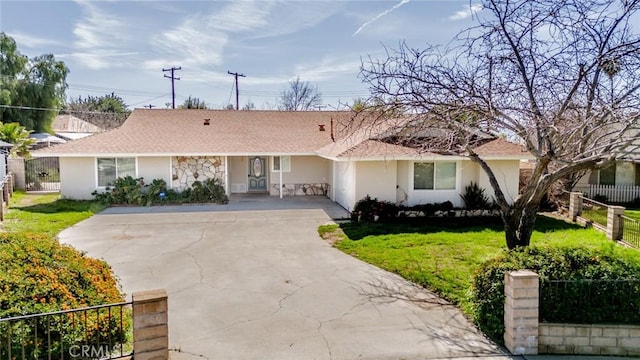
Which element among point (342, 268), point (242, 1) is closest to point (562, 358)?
point (342, 268)

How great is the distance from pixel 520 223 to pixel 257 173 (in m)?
16.4

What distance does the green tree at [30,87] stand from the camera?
31438 mm

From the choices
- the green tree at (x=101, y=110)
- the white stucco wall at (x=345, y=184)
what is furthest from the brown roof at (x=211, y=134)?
the green tree at (x=101, y=110)

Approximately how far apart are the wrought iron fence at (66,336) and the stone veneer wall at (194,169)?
48.7ft

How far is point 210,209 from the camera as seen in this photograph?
17.3 meters

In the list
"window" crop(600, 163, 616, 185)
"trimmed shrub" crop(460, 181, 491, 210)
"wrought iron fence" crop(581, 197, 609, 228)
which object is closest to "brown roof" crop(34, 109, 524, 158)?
"trimmed shrub" crop(460, 181, 491, 210)

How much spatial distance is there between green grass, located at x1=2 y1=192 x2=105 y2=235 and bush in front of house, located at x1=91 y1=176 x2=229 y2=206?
2.77ft

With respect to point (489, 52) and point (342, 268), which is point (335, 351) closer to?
point (342, 268)

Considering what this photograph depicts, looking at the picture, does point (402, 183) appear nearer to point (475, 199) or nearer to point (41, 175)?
point (475, 199)

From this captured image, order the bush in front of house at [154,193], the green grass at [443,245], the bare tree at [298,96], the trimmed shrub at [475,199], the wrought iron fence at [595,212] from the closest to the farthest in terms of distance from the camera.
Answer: the green grass at [443,245], the wrought iron fence at [595,212], the trimmed shrub at [475,199], the bush in front of house at [154,193], the bare tree at [298,96]

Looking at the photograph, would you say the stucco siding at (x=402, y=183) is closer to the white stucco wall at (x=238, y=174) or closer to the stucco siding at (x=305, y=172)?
the stucco siding at (x=305, y=172)

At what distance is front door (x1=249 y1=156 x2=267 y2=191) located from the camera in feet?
74.4

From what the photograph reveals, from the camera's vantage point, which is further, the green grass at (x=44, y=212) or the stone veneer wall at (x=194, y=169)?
the stone veneer wall at (x=194, y=169)

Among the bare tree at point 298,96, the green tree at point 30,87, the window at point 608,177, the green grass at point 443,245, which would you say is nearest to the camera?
the green grass at point 443,245
